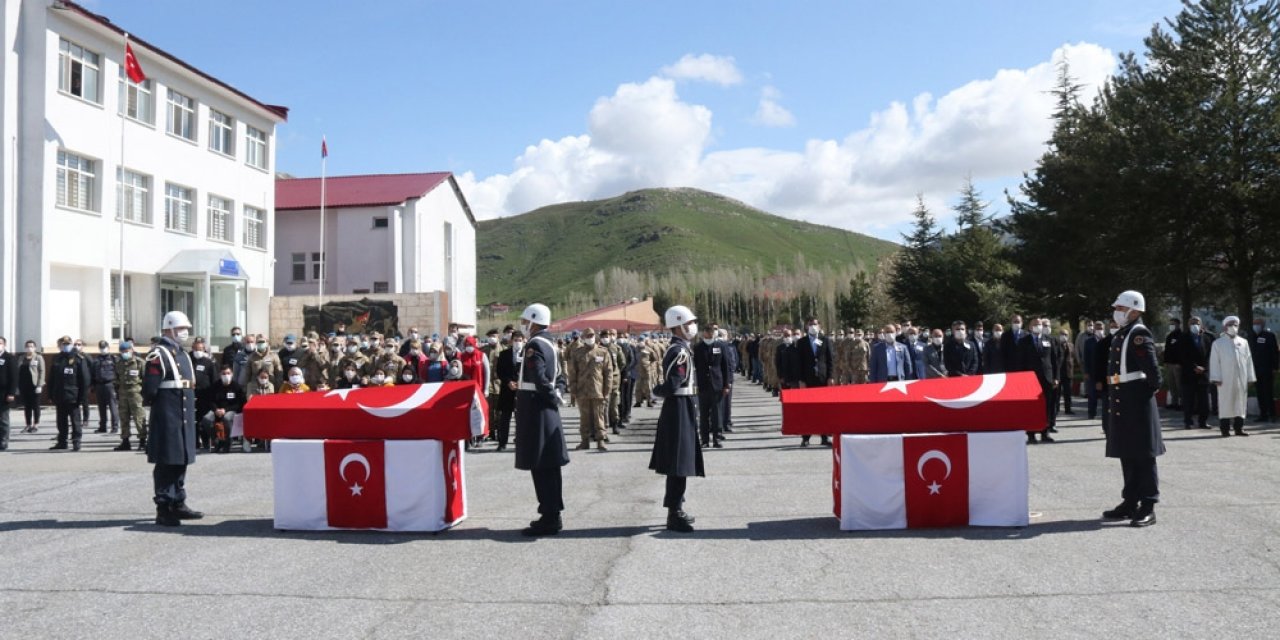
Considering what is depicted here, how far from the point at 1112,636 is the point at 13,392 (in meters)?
17.6

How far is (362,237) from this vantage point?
49031mm

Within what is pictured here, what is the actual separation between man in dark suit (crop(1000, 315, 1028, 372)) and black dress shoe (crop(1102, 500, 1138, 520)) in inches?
286

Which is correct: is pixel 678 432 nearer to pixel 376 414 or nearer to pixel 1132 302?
pixel 376 414

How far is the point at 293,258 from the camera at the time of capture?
50062mm

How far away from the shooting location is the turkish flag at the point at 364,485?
8.48 metres

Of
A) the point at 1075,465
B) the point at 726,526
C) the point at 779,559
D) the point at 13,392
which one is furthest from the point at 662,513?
the point at 13,392

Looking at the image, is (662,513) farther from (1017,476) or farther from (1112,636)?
(1112,636)

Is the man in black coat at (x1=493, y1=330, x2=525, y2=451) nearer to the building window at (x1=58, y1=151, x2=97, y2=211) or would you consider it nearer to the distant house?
the building window at (x1=58, y1=151, x2=97, y2=211)

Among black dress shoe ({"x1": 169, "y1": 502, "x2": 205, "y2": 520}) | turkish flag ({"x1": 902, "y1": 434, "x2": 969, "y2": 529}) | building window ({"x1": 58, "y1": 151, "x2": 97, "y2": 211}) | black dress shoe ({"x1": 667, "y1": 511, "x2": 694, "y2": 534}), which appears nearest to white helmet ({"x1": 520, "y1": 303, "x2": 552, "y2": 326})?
black dress shoe ({"x1": 667, "y1": 511, "x2": 694, "y2": 534})

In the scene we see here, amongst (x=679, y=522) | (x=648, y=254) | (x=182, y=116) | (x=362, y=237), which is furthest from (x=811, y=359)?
(x=648, y=254)

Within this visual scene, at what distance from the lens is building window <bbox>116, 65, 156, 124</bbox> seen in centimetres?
3167

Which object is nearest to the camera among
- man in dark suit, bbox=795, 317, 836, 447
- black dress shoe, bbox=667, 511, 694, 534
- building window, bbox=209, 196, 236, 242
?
black dress shoe, bbox=667, 511, 694, 534

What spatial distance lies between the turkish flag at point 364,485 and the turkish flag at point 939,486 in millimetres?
3564

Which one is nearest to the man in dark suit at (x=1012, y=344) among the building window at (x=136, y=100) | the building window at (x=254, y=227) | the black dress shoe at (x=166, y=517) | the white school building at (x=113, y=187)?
the black dress shoe at (x=166, y=517)
